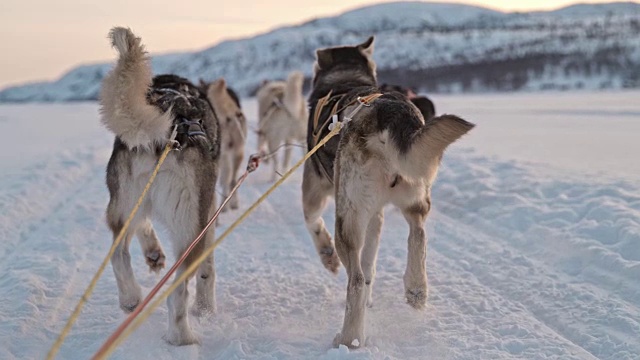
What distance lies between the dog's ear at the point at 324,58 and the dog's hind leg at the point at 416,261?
2044mm

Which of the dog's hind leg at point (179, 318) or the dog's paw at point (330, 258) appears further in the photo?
the dog's paw at point (330, 258)

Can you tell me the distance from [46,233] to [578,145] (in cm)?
953

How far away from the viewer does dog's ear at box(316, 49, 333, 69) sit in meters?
5.52

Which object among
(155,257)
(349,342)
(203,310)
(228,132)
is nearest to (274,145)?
(228,132)

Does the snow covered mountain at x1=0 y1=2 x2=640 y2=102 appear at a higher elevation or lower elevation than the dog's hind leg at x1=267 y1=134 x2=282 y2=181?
lower

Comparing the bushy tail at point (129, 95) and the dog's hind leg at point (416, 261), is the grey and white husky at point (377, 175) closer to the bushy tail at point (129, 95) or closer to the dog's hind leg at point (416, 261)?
the dog's hind leg at point (416, 261)

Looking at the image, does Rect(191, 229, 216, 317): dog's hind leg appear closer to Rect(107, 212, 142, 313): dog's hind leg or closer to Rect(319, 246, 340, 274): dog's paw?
Rect(107, 212, 142, 313): dog's hind leg

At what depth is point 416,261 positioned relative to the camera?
392 centimetres

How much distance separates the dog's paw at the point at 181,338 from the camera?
3.72 metres

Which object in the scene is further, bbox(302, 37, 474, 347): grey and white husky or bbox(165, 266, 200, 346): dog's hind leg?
bbox(165, 266, 200, 346): dog's hind leg

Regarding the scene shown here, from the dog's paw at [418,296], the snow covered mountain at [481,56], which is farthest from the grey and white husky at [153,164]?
the dog's paw at [418,296]

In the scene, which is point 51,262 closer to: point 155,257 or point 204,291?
point 155,257

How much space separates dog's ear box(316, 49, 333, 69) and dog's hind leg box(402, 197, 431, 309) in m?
2.04

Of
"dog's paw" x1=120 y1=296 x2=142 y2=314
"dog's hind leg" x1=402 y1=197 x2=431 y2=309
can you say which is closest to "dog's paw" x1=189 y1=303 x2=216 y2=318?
"dog's paw" x1=120 y1=296 x2=142 y2=314
